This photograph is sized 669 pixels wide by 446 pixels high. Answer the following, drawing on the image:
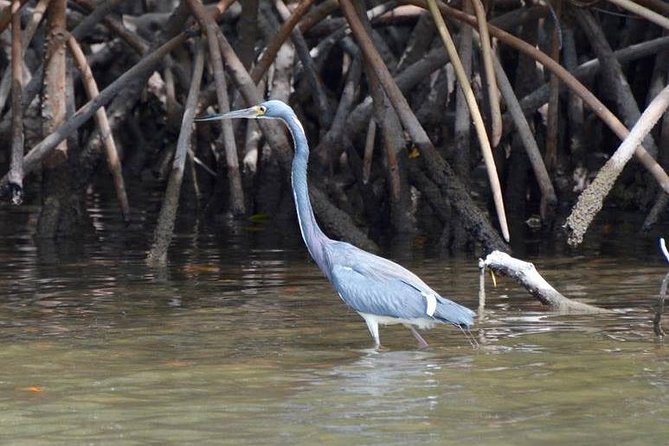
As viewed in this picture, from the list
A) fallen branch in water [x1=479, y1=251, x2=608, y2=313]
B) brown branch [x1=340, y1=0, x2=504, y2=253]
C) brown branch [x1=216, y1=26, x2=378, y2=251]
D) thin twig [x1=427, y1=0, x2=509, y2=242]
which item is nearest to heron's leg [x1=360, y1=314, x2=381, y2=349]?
fallen branch in water [x1=479, y1=251, x2=608, y2=313]

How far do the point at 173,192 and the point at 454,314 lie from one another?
278 cm

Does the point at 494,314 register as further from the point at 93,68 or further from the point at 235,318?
the point at 93,68

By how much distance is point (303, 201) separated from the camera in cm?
714

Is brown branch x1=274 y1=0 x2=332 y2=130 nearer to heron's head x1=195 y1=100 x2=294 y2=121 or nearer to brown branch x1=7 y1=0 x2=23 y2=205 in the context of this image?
brown branch x1=7 y1=0 x2=23 y2=205

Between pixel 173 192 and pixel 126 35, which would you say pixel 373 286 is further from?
pixel 126 35

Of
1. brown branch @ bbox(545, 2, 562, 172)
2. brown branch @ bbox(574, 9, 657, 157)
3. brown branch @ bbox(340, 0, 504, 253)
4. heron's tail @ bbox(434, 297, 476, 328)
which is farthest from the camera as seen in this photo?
brown branch @ bbox(545, 2, 562, 172)

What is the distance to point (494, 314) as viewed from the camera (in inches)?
292

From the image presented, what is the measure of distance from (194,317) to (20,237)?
4051mm

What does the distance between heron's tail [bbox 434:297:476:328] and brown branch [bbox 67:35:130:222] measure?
4.03m

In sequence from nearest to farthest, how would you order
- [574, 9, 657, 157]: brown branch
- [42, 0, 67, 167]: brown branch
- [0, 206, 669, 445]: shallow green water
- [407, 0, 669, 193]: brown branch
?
[0, 206, 669, 445]: shallow green water, [407, 0, 669, 193]: brown branch, [42, 0, 67, 167]: brown branch, [574, 9, 657, 157]: brown branch

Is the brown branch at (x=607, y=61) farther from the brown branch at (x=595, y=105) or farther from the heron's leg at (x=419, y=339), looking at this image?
the heron's leg at (x=419, y=339)

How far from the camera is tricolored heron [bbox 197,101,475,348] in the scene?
6543 mm

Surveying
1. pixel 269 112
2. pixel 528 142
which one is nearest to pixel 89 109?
pixel 269 112

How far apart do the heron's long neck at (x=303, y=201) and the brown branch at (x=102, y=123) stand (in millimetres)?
2923
